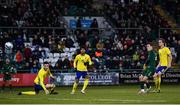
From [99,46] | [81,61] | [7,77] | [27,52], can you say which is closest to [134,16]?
[99,46]

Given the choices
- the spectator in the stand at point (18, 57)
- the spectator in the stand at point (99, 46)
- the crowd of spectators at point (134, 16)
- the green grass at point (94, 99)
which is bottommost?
the green grass at point (94, 99)

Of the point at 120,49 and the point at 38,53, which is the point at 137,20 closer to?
the point at 120,49

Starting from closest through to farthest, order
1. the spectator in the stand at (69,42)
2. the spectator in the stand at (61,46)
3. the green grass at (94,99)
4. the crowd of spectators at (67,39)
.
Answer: the green grass at (94,99) → the crowd of spectators at (67,39) → the spectator in the stand at (61,46) → the spectator in the stand at (69,42)

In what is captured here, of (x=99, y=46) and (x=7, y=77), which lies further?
(x=99, y=46)

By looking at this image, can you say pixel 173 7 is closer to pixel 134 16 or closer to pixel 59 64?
pixel 134 16

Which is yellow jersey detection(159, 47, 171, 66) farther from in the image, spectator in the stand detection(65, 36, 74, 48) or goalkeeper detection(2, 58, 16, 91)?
spectator in the stand detection(65, 36, 74, 48)

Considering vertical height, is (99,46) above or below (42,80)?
above

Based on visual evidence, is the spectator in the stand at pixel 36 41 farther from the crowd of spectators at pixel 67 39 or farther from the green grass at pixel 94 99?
the green grass at pixel 94 99

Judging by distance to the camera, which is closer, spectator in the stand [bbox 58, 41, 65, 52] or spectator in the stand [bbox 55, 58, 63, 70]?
spectator in the stand [bbox 55, 58, 63, 70]

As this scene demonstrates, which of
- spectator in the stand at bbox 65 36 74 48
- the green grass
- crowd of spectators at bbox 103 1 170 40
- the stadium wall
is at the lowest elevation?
the stadium wall

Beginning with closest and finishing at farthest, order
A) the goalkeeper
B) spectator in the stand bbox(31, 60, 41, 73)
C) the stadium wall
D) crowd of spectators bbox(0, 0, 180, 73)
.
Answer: the goalkeeper → the stadium wall → spectator in the stand bbox(31, 60, 41, 73) → crowd of spectators bbox(0, 0, 180, 73)

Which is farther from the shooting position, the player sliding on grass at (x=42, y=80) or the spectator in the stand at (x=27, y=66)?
the spectator in the stand at (x=27, y=66)

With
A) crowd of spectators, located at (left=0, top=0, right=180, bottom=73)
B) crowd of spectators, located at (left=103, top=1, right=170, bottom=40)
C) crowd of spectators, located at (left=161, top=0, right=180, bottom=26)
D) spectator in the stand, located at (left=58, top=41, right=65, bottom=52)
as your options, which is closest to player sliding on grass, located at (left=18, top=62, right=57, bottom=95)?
crowd of spectators, located at (left=0, top=0, right=180, bottom=73)

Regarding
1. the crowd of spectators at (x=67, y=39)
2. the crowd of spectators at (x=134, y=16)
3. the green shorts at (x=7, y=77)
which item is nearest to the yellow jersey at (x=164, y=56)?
the green shorts at (x=7, y=77)
